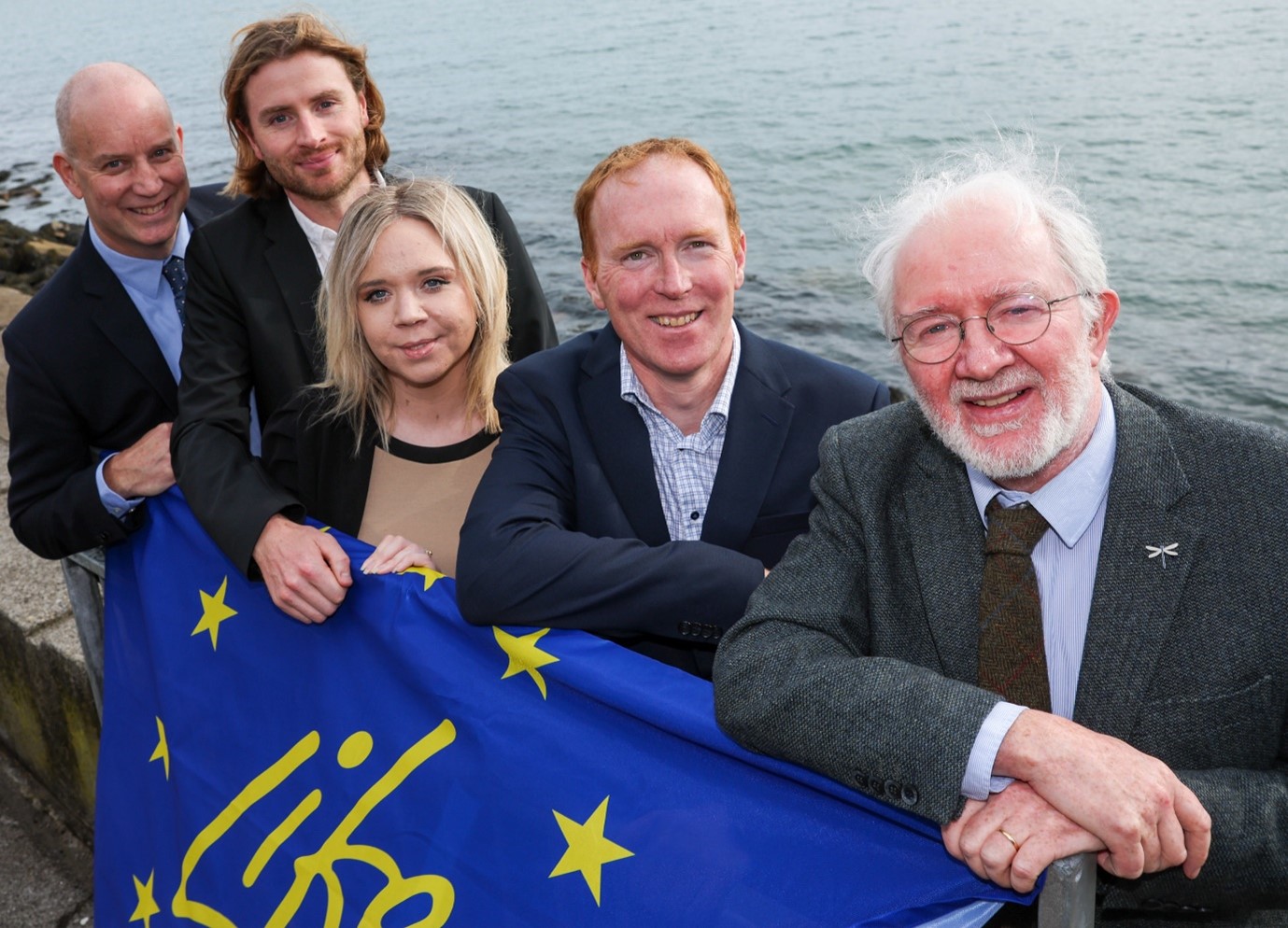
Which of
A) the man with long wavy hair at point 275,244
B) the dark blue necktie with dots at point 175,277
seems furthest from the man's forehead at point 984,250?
the dark blue necktie with dots at point 175,277

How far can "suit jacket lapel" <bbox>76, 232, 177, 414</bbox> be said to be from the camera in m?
4.51

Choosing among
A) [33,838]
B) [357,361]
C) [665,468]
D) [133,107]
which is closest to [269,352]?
[357,361]

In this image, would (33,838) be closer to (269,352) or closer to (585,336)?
(269,352)

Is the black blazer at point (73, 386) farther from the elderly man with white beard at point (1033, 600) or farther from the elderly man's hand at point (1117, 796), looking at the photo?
the elderly man's hand at point (1117, 796)

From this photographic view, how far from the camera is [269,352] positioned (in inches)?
172

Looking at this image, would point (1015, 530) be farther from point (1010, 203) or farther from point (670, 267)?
point (670, 267)

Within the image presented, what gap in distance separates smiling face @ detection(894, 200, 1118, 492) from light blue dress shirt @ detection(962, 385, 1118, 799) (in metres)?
0.05

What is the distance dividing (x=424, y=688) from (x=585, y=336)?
120 cm

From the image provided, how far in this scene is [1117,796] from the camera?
6.81 ft

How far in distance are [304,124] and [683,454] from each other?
6.45 ft

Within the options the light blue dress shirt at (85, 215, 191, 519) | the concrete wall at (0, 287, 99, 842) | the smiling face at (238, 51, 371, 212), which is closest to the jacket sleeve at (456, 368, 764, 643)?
the smiling face at (238, 51, 371, 212)

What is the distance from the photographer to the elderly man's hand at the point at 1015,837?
2.07 metres

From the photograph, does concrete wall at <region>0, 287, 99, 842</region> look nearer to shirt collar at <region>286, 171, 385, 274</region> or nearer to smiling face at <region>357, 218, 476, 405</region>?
shirt collar at <region>286, 171, 385, 274</region>

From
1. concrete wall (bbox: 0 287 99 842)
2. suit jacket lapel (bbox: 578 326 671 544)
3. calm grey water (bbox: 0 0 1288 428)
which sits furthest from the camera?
calm grey water (bbox: 0 0 1288 428)
